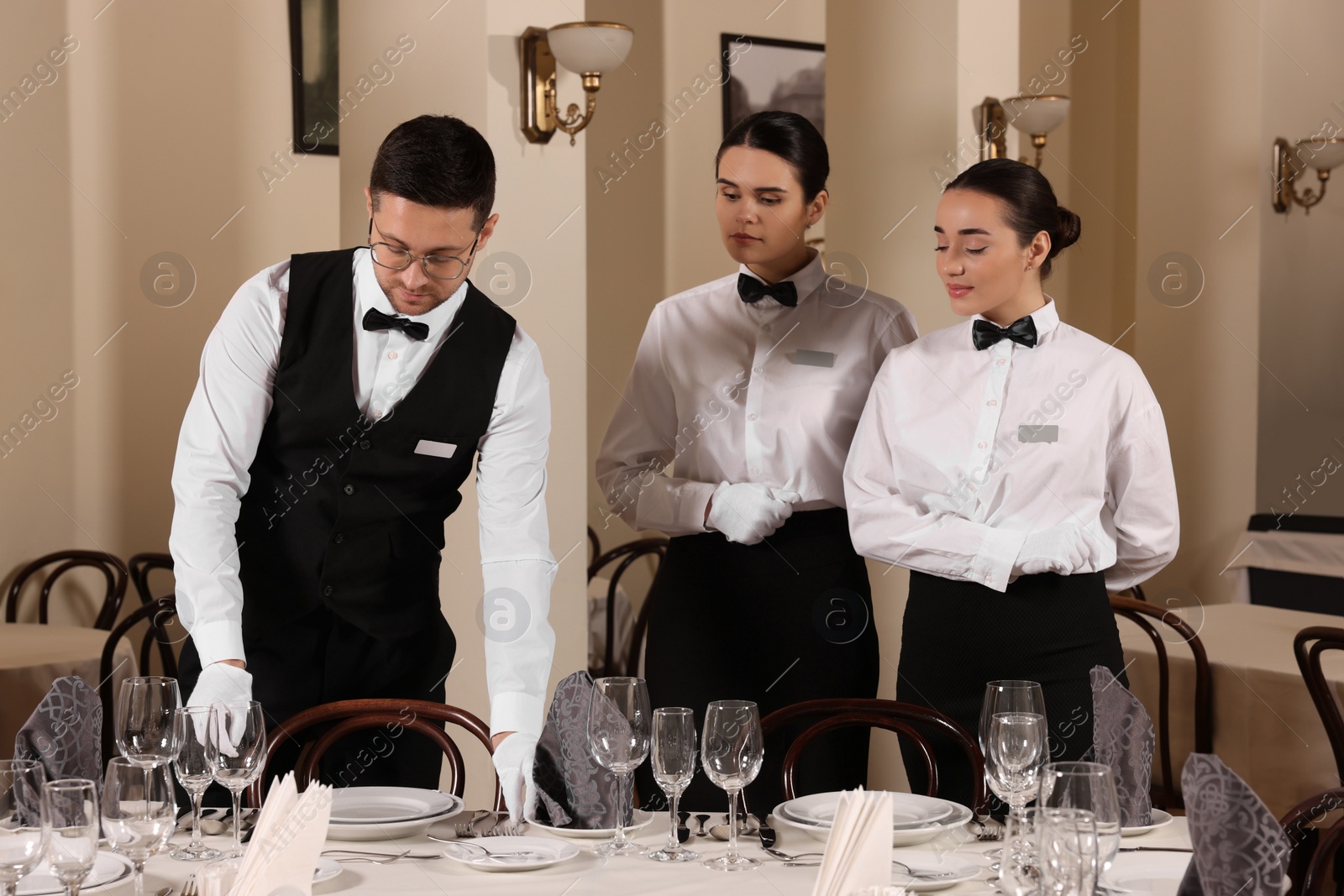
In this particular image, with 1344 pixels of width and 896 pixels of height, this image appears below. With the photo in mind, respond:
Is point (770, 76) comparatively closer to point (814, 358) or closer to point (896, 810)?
point (814, 358)

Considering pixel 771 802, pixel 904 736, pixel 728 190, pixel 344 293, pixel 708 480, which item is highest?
pixel 728 190

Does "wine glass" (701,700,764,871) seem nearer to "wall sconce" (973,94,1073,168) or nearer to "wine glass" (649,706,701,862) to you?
"wine glass" (649,706,701,862)

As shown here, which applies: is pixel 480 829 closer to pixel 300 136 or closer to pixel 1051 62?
pixel 300 136

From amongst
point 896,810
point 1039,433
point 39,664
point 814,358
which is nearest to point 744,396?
point 814,358

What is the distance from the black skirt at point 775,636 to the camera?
8.20 ft

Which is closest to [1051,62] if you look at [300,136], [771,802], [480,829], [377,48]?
[300,136]

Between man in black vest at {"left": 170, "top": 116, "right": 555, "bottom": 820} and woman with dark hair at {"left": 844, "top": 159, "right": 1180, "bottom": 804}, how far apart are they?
26.5 inches

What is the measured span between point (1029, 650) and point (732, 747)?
88 centimetres

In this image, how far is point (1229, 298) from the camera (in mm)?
5188

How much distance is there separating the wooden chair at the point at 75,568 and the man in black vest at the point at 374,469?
2.19 m

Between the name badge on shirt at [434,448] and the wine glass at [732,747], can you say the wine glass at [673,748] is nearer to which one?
the wine glass at [732,747]

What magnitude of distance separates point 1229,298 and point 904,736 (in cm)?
367

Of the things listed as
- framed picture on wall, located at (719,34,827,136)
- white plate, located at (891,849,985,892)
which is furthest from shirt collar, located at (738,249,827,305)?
framed picture on wall, located at (719,34,827,136)

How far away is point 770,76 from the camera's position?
574cm
